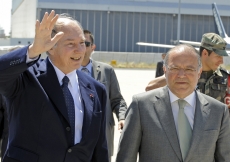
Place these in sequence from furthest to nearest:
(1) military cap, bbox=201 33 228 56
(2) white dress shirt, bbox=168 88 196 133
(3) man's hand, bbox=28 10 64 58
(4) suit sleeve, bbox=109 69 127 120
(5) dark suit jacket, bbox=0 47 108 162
Answer: 1. (4) suit sleeve, bbox=109 69 127 120
2. (1) military cap, bbox=201 33 228 56
3. (2) white dress shirt, bbox=168 88 196 133
4. (5) dark suit jacket, bbox=0 47 108 162
5. (3) man's hand, bbox=28 10 64 58

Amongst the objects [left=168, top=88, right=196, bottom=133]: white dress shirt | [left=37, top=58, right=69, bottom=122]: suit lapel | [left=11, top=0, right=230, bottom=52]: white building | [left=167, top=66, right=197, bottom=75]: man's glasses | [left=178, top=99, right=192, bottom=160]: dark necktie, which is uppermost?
[left=11, top=0, right=230, bottom=52]: white building

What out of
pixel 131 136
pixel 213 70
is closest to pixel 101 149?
pixel 131 136

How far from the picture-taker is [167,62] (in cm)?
353

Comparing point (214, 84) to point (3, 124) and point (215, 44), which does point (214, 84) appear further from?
point (3, 124)

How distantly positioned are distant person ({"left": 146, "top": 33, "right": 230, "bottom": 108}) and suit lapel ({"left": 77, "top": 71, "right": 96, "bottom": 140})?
1.95 metres

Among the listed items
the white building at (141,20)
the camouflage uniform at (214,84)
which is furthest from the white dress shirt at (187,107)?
the white building at (141,20)

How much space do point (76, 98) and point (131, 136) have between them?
48cm

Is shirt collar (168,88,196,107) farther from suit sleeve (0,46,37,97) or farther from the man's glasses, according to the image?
suit sleeve (0,46,37,97)

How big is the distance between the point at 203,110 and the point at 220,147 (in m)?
0.30

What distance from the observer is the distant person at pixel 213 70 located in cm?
507

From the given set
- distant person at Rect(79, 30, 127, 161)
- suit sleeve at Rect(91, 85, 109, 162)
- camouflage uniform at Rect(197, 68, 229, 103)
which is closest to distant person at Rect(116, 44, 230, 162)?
suit sleeve at Rect(91, 85, 109, 162)

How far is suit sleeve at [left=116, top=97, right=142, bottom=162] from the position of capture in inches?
135

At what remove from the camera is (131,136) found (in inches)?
134

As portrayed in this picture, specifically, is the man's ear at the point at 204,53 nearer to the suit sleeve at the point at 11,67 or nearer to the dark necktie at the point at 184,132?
the dark necktie at the point at 184,132
